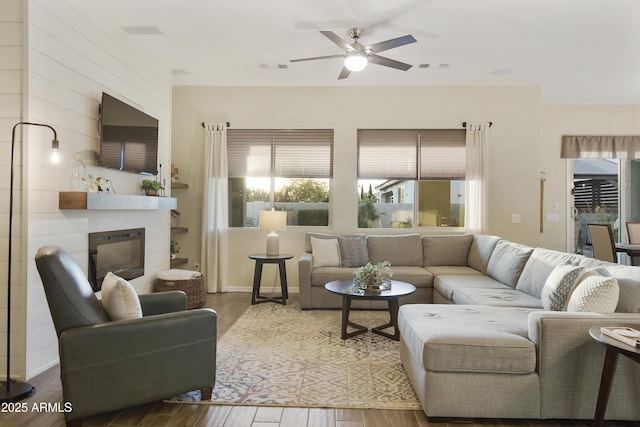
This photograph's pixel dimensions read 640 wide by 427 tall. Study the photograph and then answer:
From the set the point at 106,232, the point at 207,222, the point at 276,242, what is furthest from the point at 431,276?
the point at 106,232

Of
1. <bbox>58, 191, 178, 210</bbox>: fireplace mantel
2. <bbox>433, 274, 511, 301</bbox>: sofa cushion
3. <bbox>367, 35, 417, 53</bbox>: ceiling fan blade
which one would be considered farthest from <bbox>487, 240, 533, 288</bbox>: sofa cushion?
<bbox>58, 191, 178, 210</bbox>: fireplace mantel

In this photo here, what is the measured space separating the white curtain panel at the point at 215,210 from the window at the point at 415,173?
190 centimetres

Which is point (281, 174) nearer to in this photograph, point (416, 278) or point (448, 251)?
point (416, 278)

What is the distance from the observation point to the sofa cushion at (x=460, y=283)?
152 inches

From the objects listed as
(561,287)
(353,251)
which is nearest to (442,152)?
(353,251)

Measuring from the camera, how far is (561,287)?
8.66 ft

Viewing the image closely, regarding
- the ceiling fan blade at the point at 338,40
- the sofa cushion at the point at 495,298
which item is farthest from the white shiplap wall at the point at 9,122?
the sofa cushion at the point at 495,298

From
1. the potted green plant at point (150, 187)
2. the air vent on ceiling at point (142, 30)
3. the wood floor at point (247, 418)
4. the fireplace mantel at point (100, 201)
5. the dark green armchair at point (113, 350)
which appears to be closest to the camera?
the dark green armchair at point (113, 350)

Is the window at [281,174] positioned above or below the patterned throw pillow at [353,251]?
above

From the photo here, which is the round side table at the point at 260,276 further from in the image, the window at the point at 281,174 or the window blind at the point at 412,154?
the window blind at the point at 412,154

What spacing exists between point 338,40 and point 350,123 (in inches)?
89.3

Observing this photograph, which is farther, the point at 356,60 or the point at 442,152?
the point at 442,152

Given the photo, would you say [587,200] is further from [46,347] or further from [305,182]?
[46,347]

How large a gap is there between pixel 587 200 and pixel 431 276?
12.0ft
